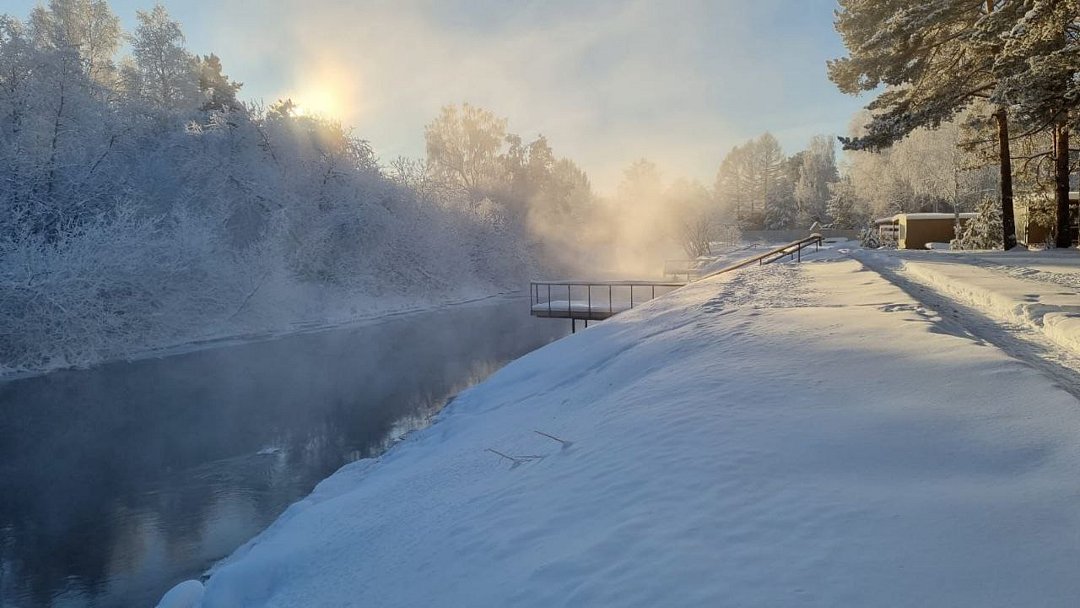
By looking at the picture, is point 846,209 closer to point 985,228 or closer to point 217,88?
point 985,228

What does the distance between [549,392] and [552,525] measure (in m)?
6.06

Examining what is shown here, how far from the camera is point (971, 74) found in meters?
20.5

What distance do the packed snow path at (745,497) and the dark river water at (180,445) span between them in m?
1.67

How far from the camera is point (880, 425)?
192 inches

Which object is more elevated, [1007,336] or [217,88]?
[217,88]

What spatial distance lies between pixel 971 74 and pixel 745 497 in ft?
76.3

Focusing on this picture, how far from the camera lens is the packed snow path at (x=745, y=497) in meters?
3.18

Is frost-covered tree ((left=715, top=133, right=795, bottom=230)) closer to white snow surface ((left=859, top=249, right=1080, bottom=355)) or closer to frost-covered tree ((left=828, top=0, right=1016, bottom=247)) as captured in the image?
frost-covered tree ((left=828, top=0, right=1016, bottom=247))

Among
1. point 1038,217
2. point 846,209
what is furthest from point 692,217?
point 1038,217

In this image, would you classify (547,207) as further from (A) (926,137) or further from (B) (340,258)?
(A) (926,137)

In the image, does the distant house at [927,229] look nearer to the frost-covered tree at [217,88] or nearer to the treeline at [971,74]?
the treeline at [971,74]

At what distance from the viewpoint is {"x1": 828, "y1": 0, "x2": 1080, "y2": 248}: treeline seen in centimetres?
1622

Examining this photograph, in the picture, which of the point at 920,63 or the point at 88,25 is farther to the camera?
the point at 88,25

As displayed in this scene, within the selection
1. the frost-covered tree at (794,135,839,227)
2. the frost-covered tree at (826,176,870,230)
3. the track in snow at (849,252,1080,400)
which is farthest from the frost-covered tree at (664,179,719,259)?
the track in snow at (849,252,1080,400)
